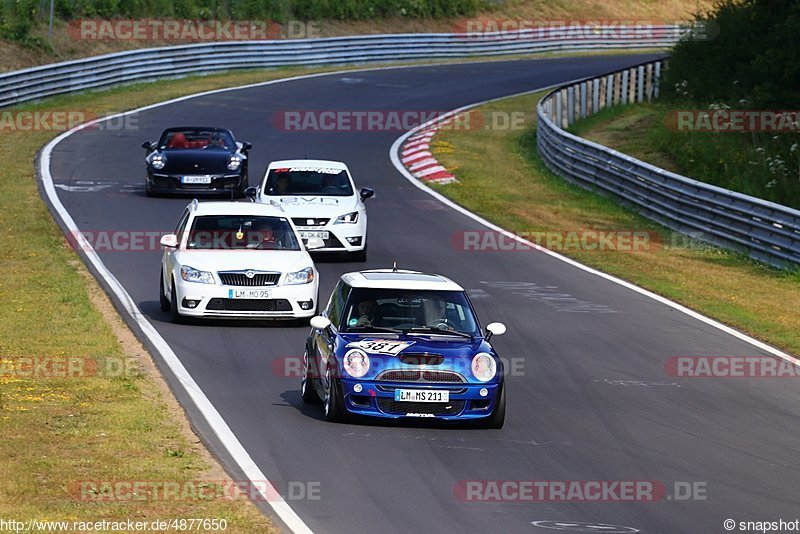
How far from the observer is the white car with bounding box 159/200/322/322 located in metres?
18.0

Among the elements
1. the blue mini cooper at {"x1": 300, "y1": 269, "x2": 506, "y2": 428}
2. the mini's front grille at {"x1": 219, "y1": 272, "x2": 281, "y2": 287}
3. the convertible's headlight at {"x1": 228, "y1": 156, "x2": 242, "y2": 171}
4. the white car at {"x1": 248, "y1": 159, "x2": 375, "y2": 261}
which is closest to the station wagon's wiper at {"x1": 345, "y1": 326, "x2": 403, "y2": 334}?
the blue mini cooper at {"x1": 300, "y1": 269, "x2": 506, "y2": 428}

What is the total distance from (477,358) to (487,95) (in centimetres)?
3820

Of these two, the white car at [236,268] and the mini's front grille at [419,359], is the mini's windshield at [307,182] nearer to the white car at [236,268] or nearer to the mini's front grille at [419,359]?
the white car at [236,268]

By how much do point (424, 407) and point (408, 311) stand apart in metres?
1.22

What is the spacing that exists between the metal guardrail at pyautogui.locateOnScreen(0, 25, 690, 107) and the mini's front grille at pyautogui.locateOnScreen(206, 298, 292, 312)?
84.1 ft

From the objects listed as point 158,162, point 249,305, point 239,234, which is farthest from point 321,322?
point 158,162

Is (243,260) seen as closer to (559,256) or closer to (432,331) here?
(432,331)

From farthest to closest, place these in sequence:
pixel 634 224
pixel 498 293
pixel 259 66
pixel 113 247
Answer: pixel 259 66 < pixel 634 224 < pixel 113 247 < pixel 498 293

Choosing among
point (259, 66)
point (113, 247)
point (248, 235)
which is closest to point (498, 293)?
point (248, 235)

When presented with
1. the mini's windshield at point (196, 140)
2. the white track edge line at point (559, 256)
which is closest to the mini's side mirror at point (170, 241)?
the white track edge line at point (559, 256)

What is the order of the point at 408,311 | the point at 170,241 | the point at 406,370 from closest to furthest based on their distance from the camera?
the point at 406,370
the point at 408,311
the point at 170,241

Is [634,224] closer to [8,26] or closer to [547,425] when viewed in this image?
[547,425]

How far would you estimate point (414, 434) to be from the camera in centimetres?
1299

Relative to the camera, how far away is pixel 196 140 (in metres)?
30.7
